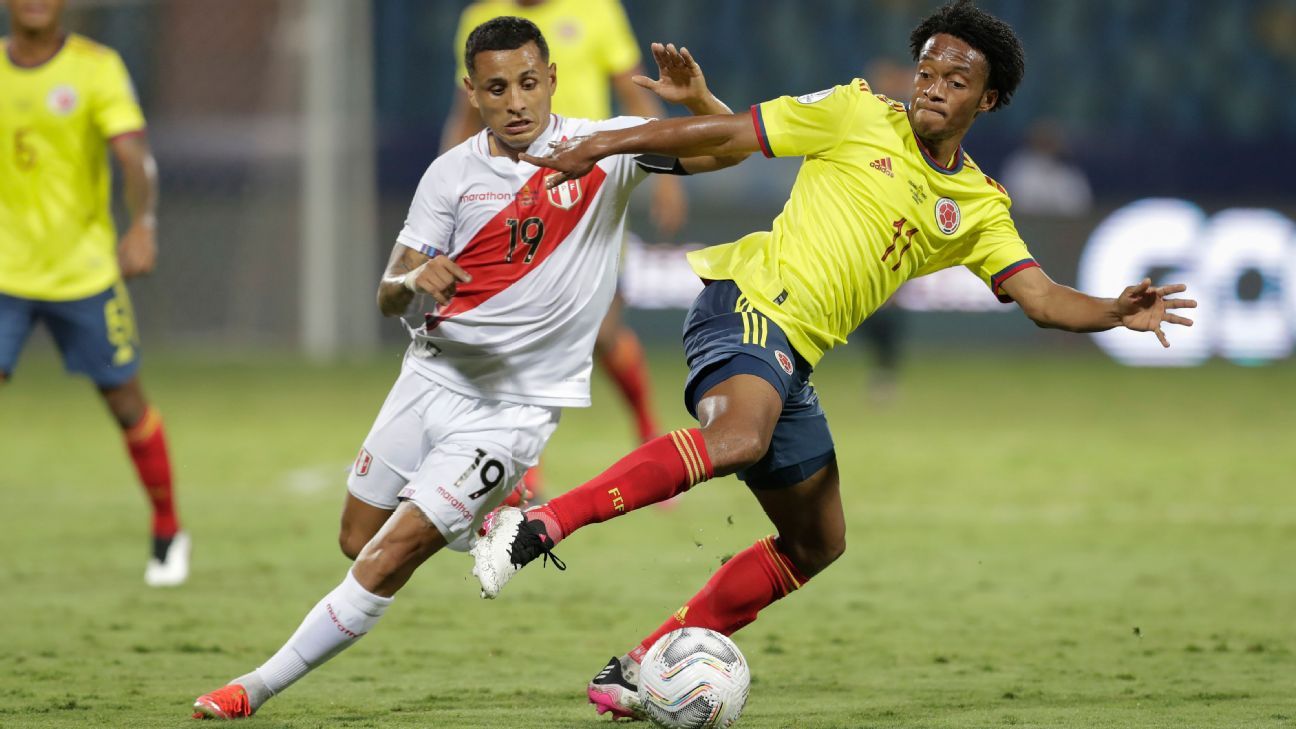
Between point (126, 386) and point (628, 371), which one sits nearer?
point (126, 386)

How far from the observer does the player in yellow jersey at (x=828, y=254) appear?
4.58m

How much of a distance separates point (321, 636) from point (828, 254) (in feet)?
5.50

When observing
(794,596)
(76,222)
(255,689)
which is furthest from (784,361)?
(76,222)

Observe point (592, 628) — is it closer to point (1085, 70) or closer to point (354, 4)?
point (354, 4)

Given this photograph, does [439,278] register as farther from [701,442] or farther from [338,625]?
[338,625]

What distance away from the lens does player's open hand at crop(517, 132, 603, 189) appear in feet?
14.5

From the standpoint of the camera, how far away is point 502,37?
15.4 feet

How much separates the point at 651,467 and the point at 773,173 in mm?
12200

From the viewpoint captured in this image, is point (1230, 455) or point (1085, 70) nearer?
point (1230, 455)

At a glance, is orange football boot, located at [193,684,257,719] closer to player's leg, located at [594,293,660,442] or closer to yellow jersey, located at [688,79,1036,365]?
yellow jersey, located at [688,79,1036,365]

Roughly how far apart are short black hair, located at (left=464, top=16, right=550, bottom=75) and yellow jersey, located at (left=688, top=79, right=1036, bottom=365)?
66cm

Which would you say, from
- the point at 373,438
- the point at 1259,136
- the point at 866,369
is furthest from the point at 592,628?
the point at 1259,136

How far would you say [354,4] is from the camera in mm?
16672

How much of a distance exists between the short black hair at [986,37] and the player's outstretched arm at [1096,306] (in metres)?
0.52
